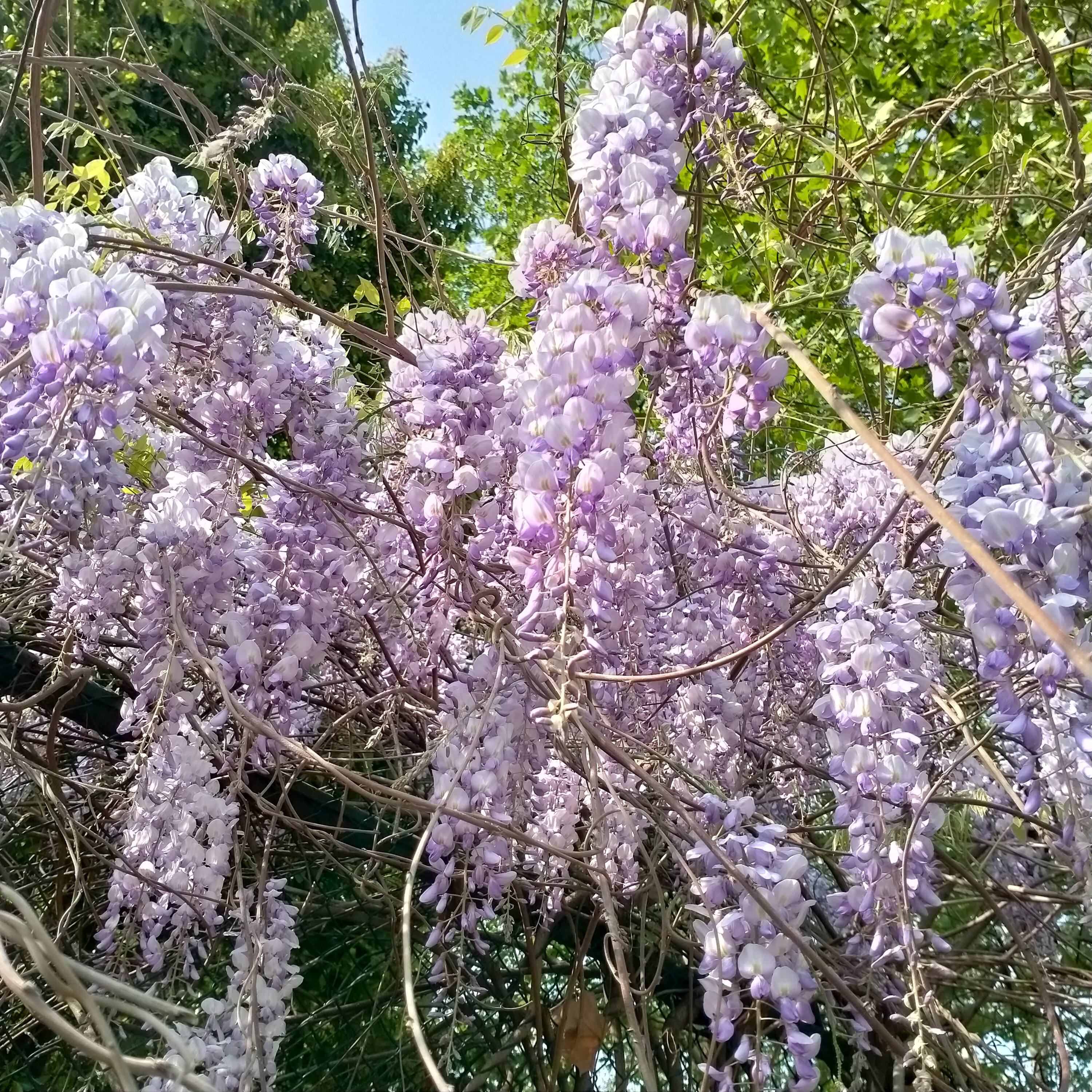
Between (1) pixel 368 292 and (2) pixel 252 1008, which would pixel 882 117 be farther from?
(2) pixel 252 1008

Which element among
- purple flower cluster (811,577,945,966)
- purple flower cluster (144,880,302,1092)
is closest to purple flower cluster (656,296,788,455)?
purple flower cluster (811,577,945,966)

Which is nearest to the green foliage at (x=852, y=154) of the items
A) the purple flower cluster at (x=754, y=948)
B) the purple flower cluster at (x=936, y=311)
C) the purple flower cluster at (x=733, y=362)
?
the purple flower cluster at (x=733, y=362)

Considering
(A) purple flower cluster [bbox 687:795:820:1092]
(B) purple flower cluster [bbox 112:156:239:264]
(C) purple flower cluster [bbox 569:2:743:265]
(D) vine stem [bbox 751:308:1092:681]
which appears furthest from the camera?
A: (B) purple flower cluster [bbox 112:156:239:264]

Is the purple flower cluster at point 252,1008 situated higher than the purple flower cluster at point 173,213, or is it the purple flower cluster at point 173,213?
the purple flower cluster at point 173,213

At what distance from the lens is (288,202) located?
158cm

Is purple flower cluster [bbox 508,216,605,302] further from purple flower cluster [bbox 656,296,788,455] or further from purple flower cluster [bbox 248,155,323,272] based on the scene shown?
purple flower cluster [bbox 248,155,323,272]

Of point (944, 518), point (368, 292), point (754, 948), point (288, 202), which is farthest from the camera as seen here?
point (368, 292)

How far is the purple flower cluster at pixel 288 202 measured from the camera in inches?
61.4

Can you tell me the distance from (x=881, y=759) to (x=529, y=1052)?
0.94 m

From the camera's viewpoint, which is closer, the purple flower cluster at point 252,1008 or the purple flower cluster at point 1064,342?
the purple flower cluster at point 1064,342

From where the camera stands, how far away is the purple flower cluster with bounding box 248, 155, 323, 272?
5.12 ft

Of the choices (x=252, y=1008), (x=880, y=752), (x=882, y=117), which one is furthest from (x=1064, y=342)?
(x=882, y=117)

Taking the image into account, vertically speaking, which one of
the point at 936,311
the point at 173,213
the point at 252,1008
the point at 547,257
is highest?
the point at 173,213

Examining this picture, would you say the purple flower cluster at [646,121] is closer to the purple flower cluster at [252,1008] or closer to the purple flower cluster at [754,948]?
the purple flower cluster at [754,948]
